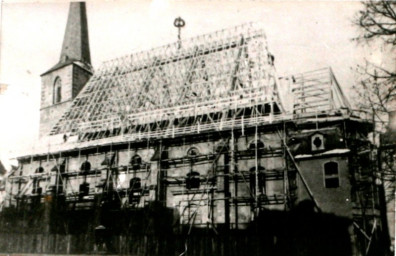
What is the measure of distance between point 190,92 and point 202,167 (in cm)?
673

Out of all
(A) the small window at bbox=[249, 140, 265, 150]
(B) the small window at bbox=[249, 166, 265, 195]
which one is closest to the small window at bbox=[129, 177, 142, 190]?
(B) the small window at bbox=[249, 166, 265, 195]

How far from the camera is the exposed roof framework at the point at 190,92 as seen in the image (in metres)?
28.8

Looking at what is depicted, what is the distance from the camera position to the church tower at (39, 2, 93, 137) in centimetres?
4341

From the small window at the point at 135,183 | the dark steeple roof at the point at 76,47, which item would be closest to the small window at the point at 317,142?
the small window at the point at 135,183

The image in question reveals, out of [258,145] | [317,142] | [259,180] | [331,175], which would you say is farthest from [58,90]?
[331,175]

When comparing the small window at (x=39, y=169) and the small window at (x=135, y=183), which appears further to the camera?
the small window at (x=39, y=169)

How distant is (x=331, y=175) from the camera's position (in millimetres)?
24531

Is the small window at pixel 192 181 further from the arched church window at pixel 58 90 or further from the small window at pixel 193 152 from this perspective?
the arched church window at pixel 58 90

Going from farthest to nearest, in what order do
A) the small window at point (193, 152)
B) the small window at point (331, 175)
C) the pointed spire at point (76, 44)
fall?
the pointed spire at point (76, 44) → the small window at point (193, 152) → the small window at point (331, 175)

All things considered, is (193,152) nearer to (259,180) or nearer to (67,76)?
(259,180)

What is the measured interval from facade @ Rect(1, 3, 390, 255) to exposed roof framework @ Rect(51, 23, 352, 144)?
0.11m

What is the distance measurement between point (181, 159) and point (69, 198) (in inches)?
411

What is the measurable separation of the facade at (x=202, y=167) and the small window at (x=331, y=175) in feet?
0.19

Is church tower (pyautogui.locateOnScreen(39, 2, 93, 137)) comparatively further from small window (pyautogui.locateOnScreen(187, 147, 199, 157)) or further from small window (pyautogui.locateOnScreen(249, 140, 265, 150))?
small window (pyautogui.locateOnScreen(249, 140, 265, 150))
